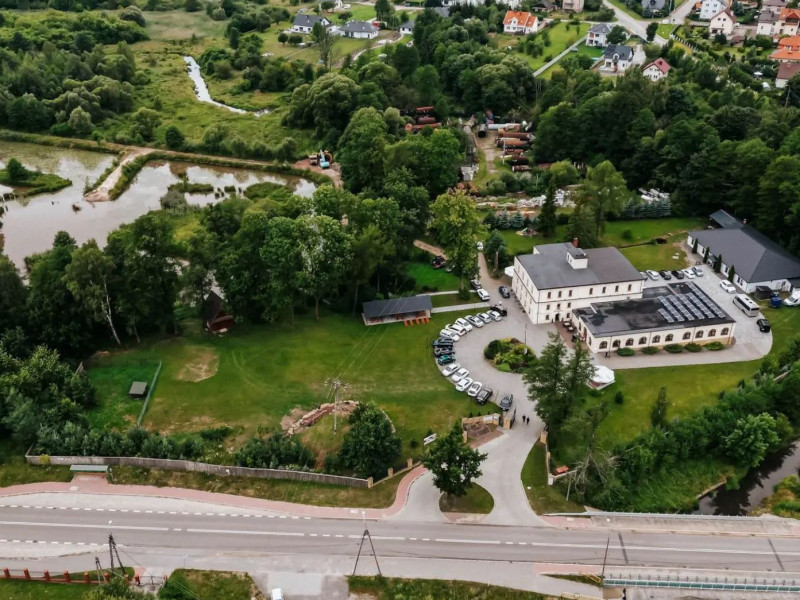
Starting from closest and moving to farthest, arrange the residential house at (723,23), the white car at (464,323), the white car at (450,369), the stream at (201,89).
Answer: the white car at (450,369)
the white car at (464,323)
the stream at (201,89)
the residential house at (723,23)

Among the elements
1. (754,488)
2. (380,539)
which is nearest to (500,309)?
(754,488)

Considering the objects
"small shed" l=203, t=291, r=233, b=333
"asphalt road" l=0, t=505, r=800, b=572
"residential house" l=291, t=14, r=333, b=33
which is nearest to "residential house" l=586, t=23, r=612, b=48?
"residential house" l=291, t=14, r=333, b=33

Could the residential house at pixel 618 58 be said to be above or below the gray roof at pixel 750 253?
above

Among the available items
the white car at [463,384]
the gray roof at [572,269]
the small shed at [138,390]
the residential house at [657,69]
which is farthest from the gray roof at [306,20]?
the white car at [463,384]

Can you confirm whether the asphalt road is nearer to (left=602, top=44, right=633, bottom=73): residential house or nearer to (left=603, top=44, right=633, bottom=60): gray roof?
(left=602, top=44, right=633, bottom=73): residential house

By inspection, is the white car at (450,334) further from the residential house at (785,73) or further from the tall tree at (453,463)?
the residential house at (785,73)

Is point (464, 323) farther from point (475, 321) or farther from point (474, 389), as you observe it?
point (474, 389)
